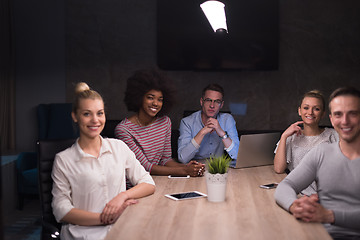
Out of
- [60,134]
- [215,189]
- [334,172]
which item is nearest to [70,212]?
[215,189]

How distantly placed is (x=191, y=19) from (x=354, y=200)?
3448mm

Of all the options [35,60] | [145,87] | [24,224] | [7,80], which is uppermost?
[35,60]

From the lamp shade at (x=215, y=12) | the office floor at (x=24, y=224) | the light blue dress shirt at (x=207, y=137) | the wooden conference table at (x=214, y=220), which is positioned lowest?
the office floor at (x=24, y=224)

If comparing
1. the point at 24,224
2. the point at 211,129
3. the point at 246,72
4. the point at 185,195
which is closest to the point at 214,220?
the point at 185,195

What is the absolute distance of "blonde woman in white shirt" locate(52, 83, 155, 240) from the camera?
185 centimetres

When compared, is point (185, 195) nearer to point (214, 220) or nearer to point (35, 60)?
point (214, 220)

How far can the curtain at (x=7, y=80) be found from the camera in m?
4.71

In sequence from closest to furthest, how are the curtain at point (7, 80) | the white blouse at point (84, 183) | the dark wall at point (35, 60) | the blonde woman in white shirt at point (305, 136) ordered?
the white blouse at point (84, 183) → the blonde woman in white shirt at point (305, 136) → the curtain at point (7, 80) → the dark wall at point (35, 60)

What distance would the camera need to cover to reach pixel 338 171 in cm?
179

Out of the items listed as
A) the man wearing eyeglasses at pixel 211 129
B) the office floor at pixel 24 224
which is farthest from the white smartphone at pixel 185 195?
the office floor at pixel 24 224

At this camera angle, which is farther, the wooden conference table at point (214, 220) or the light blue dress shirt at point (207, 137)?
the light blue dress shirt at point (207, 137)

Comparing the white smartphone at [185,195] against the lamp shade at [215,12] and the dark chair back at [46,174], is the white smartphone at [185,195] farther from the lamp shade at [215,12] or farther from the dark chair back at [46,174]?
the lamp shade at [215,12]

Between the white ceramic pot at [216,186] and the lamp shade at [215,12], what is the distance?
112 cm

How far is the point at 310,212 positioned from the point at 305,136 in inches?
42.5
